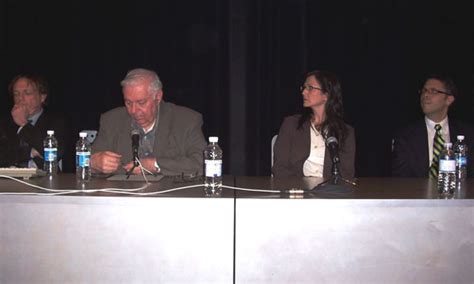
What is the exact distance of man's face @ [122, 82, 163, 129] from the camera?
3.07 metres

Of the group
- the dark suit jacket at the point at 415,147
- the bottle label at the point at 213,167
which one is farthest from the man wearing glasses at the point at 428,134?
the bottle label at the point at 213,167

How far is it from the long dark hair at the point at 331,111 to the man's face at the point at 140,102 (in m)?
0.95

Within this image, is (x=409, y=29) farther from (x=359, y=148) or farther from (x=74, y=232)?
(x=74, y=232)

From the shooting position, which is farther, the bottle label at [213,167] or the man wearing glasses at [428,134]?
the man wearing glasses at [428,134]

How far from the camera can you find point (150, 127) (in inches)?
129

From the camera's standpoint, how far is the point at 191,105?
4.57 m

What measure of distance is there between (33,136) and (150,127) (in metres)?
0.87

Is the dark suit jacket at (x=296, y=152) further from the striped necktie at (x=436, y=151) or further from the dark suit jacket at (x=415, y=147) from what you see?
the striped necktie at (x=436, y=151)

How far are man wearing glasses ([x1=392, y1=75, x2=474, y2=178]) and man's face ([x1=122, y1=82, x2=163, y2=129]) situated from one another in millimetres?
1599

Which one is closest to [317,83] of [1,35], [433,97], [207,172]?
[433,97]

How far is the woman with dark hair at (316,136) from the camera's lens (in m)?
3.49

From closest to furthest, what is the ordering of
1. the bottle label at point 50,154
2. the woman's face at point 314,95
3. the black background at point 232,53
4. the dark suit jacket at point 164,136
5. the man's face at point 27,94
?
1. the bottle label at point 50,154
2. the dark suit jacket at point 164,136
3. the woman's face at point 314,95
4. the man's face at point 27,94
5. the black background at point 232,53

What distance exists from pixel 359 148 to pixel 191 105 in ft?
4.60

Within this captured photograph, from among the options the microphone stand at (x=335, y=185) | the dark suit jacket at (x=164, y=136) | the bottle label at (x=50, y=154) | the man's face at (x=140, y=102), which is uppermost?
the man's face at (x=140, y=102)
